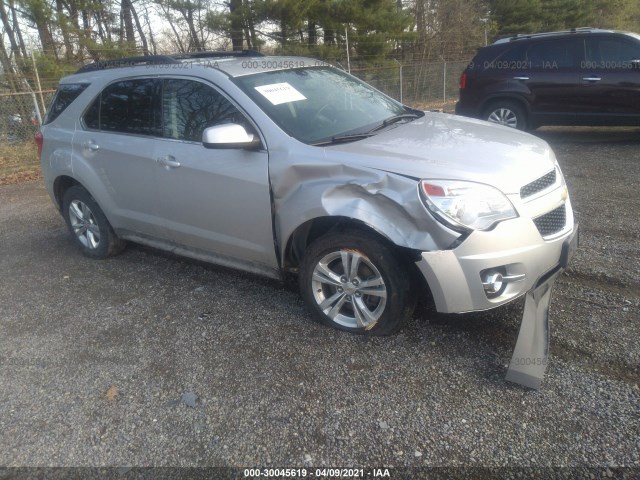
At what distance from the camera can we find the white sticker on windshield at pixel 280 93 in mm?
3617

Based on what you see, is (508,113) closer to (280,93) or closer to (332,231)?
(280,93)

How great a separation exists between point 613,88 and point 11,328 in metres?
8.53

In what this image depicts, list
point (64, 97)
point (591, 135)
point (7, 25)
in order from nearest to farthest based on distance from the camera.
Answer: point (64, 97) → point (591, 135) → point (7, 25)

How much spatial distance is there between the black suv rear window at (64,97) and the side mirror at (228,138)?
211 centimetres

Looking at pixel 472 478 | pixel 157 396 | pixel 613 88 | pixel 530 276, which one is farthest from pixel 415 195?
pixel 613 88

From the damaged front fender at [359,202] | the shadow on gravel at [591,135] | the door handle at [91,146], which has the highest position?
the door handle at [91,146]

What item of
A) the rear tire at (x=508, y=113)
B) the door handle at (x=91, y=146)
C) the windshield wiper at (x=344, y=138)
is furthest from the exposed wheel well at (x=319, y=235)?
the rear tire at (x=508, y=113)

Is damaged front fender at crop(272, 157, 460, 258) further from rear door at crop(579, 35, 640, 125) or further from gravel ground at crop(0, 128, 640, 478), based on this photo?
rear door at crop(579, 35, 640, 125)

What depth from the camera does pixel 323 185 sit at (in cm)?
313

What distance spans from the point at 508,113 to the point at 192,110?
6655 mm

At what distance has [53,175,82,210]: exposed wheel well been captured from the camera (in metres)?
4.96

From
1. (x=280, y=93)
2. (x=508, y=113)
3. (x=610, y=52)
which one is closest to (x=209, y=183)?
(x=280, y=93)

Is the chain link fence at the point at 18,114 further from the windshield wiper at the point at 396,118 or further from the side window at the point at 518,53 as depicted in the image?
the side window at the point at 518,53

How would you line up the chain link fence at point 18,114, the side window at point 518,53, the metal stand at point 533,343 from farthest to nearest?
the chain link fence at point 18,114 → the side window at point 518,53 → the metal stand at point 533,343
